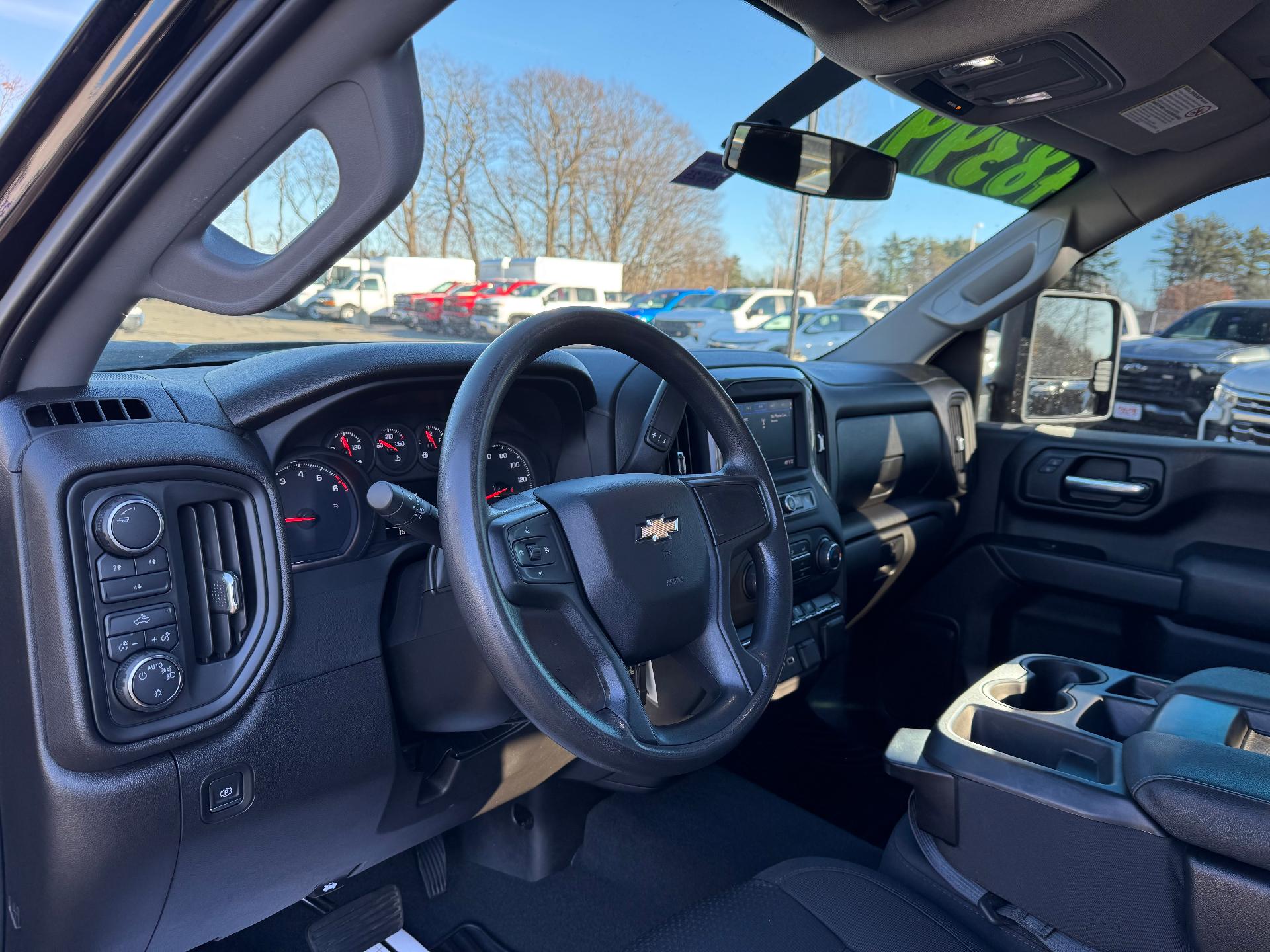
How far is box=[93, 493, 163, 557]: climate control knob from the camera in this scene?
124cm

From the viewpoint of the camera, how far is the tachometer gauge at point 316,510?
154 centimetres

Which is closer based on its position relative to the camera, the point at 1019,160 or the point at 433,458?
the point at 433,458

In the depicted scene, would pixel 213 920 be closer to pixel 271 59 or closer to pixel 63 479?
pixel 63 479

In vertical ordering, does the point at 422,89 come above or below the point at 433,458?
above

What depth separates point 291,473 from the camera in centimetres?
154

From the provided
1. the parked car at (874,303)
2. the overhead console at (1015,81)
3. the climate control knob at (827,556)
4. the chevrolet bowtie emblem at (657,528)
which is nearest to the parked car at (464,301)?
the chevrolet bowtie emblem at (657,528)

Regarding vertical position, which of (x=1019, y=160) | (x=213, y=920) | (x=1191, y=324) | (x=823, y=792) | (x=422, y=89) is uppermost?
(x=1019, y=160)

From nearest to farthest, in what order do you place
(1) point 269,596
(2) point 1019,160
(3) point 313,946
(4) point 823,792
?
(1) point 269,596 < (3) point 313,946 < (2) point 1019,160 < (4) point 823,792

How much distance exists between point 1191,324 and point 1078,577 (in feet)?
2.63

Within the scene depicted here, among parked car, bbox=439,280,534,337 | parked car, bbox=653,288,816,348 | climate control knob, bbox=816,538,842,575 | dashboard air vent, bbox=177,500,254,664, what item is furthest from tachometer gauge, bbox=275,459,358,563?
climate control knob, bbox=816,538,842,575

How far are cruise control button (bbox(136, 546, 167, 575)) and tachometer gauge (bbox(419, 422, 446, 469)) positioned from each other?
20.8 inches

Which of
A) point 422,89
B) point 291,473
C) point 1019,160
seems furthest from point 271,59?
point 1019,160

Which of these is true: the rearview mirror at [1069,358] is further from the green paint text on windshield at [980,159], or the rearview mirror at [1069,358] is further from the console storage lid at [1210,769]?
the console storage lid at [1210,769]

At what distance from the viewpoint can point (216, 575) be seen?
1.38 metres
